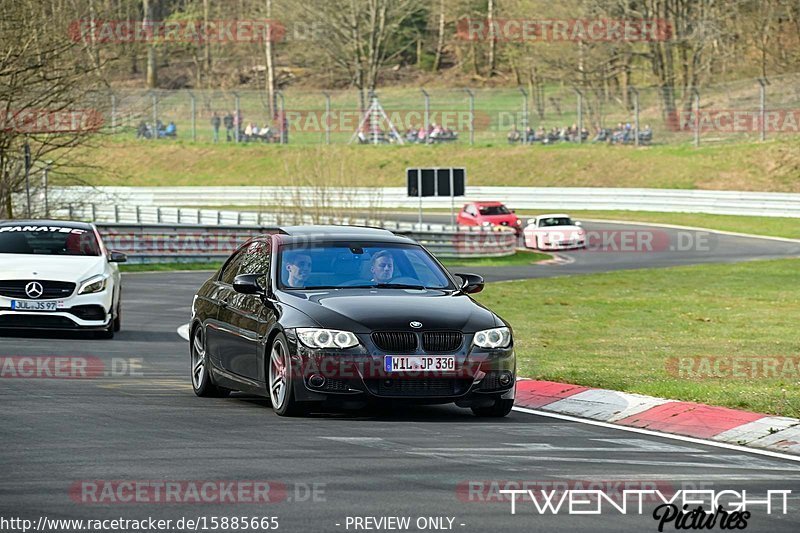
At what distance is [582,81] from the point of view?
246ft

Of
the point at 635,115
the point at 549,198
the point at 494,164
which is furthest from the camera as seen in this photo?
the point at 494,164

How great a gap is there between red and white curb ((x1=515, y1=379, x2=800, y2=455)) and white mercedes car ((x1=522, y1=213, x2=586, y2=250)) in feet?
112

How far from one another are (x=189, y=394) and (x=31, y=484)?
206 inches

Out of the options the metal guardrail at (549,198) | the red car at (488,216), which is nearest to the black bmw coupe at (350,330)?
the metal guardrail at (549,198)

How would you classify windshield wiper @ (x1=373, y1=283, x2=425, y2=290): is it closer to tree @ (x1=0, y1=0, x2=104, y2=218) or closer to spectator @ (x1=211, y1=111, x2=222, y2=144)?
tree @ (x1=0, y1=0, x2=104, y2=218)

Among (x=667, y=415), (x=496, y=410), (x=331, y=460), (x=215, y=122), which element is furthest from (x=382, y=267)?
(x=215, y=122)

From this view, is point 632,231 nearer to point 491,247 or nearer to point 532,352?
point 491,247

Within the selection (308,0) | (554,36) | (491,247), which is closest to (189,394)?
(491,247)

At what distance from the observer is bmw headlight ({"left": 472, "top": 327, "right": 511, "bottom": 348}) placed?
35.6 feet

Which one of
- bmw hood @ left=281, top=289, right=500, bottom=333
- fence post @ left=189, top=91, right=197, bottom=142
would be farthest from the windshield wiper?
fence post @ left=189, top=91, right=197, bottom=142

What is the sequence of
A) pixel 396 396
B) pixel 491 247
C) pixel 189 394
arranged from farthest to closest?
pixel 491 247 < pixel 189 394 < pixel 396 396

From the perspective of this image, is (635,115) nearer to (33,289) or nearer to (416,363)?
(33,289)

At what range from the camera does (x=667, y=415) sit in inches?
442

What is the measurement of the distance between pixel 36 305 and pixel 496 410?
8.58 m
